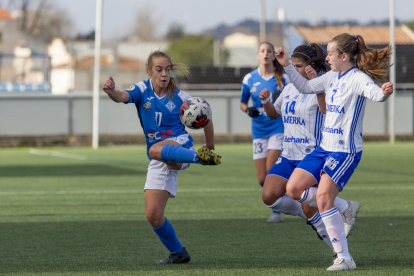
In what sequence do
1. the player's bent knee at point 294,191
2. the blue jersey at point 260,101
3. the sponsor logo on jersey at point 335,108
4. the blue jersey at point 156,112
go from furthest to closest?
the blue jersey at point 260,101
the blue jersey at point 156,112
the player's bent knee at point 294,191
the sponsor logo on jersey at point 335,108

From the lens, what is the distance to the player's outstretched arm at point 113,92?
4.97m

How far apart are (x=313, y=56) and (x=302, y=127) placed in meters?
0.64

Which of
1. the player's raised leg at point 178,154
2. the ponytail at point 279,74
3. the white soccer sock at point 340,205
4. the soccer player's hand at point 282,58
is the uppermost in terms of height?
the ponytail at point 279,74

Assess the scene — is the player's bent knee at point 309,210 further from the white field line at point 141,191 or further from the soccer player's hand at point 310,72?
the white field line at point 141,191

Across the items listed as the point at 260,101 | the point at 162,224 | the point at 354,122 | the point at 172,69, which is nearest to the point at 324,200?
the point at 354,122

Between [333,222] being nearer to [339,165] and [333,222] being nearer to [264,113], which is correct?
[339,165]

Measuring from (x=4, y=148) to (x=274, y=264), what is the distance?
1924 centimetres

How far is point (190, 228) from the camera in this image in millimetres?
7020

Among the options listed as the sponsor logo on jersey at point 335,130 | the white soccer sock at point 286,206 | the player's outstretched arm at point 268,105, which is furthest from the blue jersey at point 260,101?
the sponsor logo on jersey at point 335,130

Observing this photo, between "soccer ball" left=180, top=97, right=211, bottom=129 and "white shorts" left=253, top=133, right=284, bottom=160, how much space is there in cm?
271

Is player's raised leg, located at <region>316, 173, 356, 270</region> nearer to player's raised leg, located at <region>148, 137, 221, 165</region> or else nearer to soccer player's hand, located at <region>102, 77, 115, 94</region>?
player's raised leg, located at <region>148, 137, 221, 165</region>

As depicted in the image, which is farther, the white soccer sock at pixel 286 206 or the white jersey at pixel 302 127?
the white jersey at pixel 302 127

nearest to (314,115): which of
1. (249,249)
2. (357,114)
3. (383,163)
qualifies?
(357,114)

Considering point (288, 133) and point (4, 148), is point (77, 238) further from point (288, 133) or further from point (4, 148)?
point (4, 148)
